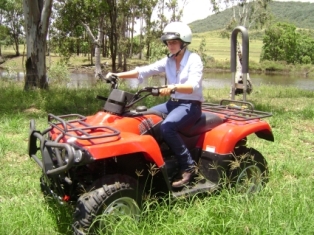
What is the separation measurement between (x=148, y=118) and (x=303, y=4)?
203 m

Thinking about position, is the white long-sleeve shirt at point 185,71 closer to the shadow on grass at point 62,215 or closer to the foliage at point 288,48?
the shadow on grass at point 62,215

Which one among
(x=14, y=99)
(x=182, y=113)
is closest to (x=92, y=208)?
(x=182, y=113)

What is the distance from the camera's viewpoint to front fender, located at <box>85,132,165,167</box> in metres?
2.91

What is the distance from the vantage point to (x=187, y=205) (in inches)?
144

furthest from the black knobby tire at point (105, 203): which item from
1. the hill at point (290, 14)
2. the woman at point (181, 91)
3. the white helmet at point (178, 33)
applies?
the hill at point (290, 14)

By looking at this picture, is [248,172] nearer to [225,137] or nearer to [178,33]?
[225,137]

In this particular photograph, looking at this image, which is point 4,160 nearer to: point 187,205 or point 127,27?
point 187,205

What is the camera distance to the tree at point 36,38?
1063 centimetres

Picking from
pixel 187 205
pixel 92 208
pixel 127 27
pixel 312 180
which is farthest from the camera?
pixel 127 27

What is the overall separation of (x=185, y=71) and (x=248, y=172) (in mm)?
1310

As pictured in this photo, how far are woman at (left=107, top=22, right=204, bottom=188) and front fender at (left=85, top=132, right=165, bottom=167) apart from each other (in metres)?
0.42

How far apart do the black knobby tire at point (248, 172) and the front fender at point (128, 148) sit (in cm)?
97

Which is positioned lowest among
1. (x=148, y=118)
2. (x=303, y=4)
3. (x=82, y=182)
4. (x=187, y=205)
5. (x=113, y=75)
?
(x=187, y=205)

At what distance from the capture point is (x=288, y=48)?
58.4m
